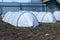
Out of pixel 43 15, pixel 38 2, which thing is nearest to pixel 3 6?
pixel 38 2

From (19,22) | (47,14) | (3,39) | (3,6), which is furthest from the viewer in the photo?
(3,6)

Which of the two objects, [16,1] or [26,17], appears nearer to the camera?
[26,17]

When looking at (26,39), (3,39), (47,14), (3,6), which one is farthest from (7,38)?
(3,6)

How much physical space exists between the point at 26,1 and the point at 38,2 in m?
1.66

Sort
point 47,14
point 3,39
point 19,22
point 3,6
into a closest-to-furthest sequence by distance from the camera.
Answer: point 3,39
point 19,22
point 47,14
point 3,6

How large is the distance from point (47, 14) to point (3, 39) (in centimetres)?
995

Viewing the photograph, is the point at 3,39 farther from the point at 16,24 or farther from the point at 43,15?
the point at 43,15

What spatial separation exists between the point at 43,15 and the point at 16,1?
11024 millimetres

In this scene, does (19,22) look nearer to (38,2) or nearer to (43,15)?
(43,15)

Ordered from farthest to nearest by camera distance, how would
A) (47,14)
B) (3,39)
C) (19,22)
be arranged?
(47,14)
(19,22)
(3,39)

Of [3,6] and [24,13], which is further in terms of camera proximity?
[3,6]

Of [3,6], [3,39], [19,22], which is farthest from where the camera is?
[3,6]

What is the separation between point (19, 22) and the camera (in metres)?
14.1

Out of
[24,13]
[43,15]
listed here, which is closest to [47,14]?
[43,15]
